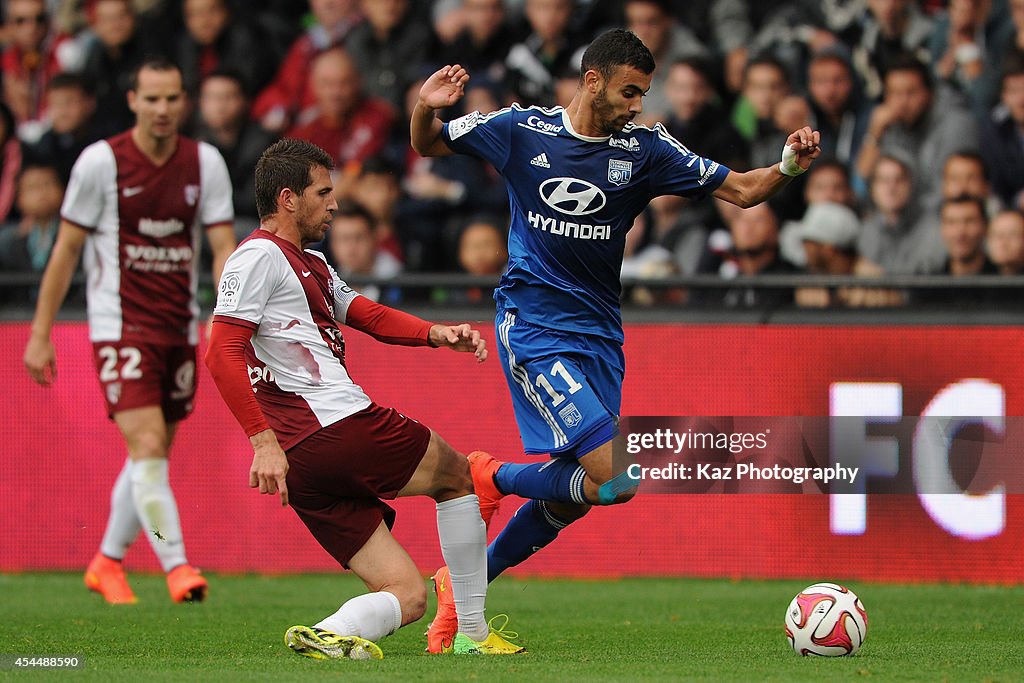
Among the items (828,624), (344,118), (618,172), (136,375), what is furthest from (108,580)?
(344,118)

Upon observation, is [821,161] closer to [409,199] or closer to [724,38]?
[724,38]

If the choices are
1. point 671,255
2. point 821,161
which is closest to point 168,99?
point 671,255

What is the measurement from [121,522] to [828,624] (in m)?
Answer: 4.17

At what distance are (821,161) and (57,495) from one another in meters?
5.40

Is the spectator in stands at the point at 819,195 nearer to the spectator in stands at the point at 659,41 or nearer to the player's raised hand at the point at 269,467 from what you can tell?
the spectator in stands at the point at 659,41

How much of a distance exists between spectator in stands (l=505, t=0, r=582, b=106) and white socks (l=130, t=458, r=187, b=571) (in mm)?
4235

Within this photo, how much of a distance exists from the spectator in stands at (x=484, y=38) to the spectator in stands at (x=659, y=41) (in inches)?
37.8

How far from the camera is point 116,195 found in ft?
26.5

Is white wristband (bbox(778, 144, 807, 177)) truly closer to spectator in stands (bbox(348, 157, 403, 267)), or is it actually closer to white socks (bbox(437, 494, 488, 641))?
white socks (bbox(437, 494, 488, 641))

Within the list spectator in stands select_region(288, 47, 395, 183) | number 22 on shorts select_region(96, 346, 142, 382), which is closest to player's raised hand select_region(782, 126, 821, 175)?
number 22 on shorts select_region(96, 346, 142, 382)

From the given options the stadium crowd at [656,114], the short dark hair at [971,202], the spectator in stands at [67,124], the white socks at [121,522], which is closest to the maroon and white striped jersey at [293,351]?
the white socks at [121,522]

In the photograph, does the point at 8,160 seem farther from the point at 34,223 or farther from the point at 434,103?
the point at 434,103

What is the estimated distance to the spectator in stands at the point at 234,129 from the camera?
11305mm

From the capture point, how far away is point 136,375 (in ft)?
26.3
